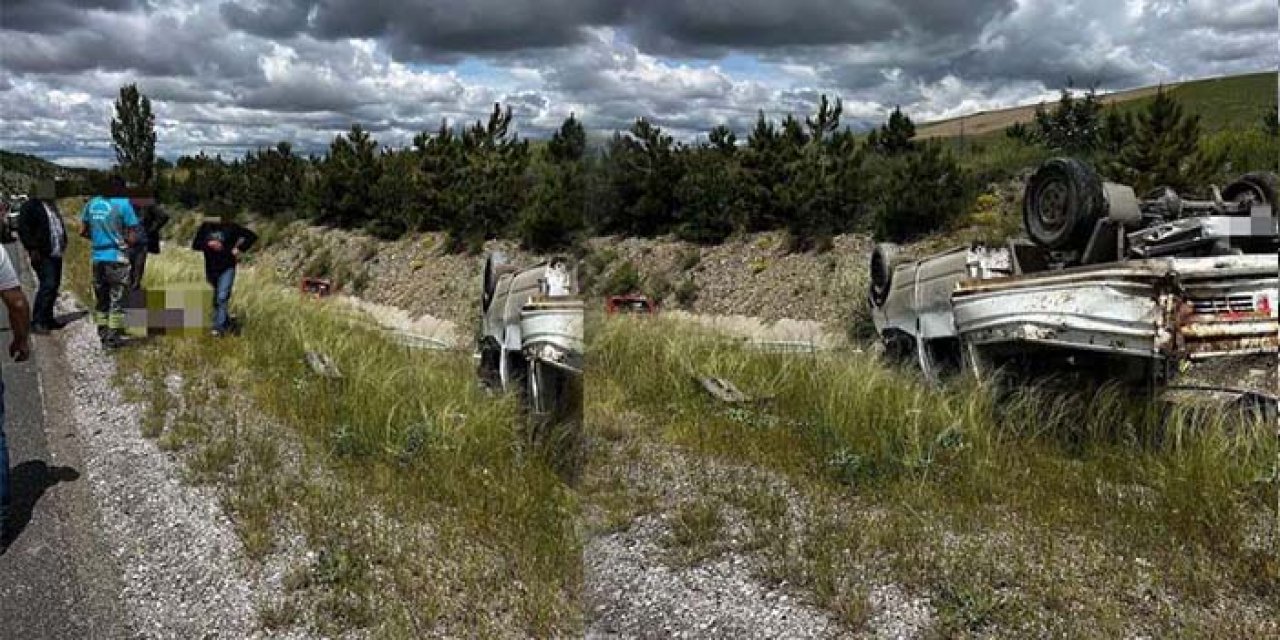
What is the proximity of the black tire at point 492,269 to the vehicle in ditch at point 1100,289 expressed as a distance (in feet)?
13.6

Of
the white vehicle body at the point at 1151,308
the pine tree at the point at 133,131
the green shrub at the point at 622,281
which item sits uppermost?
the pine tree at the point at 133,131

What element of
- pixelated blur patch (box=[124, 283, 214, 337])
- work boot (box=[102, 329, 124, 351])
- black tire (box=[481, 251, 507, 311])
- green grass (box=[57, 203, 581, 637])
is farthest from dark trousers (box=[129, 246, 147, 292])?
black tire (box=[481, 251, 507, 311])

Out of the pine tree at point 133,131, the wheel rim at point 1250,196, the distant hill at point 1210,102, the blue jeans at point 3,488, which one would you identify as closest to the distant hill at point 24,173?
the pine tree at point 133,131

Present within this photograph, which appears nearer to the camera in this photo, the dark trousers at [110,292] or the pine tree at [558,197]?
the pine tree at [558,197]

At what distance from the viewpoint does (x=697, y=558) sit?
4.45 meters

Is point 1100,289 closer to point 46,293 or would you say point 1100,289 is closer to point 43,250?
point 43,250

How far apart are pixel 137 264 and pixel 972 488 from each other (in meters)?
11.1

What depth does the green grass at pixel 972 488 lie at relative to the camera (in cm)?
401

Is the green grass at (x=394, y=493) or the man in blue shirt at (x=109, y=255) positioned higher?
the man in blue shirt at (x=109, y=255)

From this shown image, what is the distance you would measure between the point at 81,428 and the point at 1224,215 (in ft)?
30.7

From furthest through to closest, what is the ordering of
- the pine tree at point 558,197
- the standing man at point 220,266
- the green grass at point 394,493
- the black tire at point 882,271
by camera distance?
the standing man at point 220,266 → the black tire at point 882,271 → the green grass at point 394,493 → the pine tree at point 558,197

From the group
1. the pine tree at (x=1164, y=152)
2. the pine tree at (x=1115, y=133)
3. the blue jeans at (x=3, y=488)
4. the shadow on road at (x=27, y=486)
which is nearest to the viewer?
the blue jeans at (x=3, y=488)

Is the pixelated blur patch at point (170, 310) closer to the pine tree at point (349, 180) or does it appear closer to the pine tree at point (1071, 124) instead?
the pine tree at point (349, 180)

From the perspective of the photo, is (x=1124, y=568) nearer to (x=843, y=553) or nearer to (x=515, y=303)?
(x=843, y=553)
